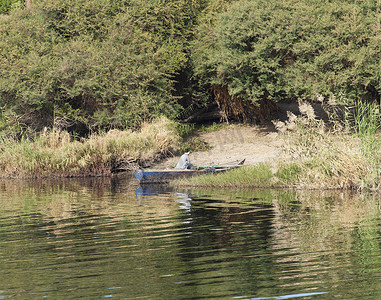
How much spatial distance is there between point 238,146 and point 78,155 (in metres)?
8.24

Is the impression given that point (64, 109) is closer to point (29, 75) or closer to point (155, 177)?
point (29, 75)

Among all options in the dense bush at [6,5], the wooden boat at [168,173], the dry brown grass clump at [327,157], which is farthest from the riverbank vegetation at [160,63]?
the dry brown grass clump at [327,157]

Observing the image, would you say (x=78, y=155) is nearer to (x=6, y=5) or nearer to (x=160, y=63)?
(x=160, y=63)

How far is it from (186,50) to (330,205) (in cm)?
2139

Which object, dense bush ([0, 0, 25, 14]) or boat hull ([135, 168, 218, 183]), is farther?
dense bush ([0, 0, 25, 14])

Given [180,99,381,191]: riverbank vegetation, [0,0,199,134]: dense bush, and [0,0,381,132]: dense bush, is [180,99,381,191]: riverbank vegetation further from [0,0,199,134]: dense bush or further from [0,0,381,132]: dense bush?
[0,0,199,134]: dense bush

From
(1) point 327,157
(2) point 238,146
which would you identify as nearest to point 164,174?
(1) point 327,157

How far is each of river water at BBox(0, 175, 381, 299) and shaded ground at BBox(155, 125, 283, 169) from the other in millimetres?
9343

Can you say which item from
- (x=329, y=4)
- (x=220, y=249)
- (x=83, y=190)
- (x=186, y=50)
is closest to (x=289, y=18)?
(x=329, y=4)

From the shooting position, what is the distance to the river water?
Result: 8.34 metres

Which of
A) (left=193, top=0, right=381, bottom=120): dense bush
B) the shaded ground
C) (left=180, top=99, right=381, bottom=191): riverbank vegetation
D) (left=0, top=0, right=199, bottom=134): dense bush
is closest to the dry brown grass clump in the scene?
(left=180, top=99, right=381, bottom=191): riverbank vegetation

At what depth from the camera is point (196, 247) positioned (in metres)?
11.2

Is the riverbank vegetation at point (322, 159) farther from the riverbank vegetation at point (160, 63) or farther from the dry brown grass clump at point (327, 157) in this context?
the riverbank vegetation at point (160, 63)

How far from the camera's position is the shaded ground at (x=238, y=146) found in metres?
29.1
